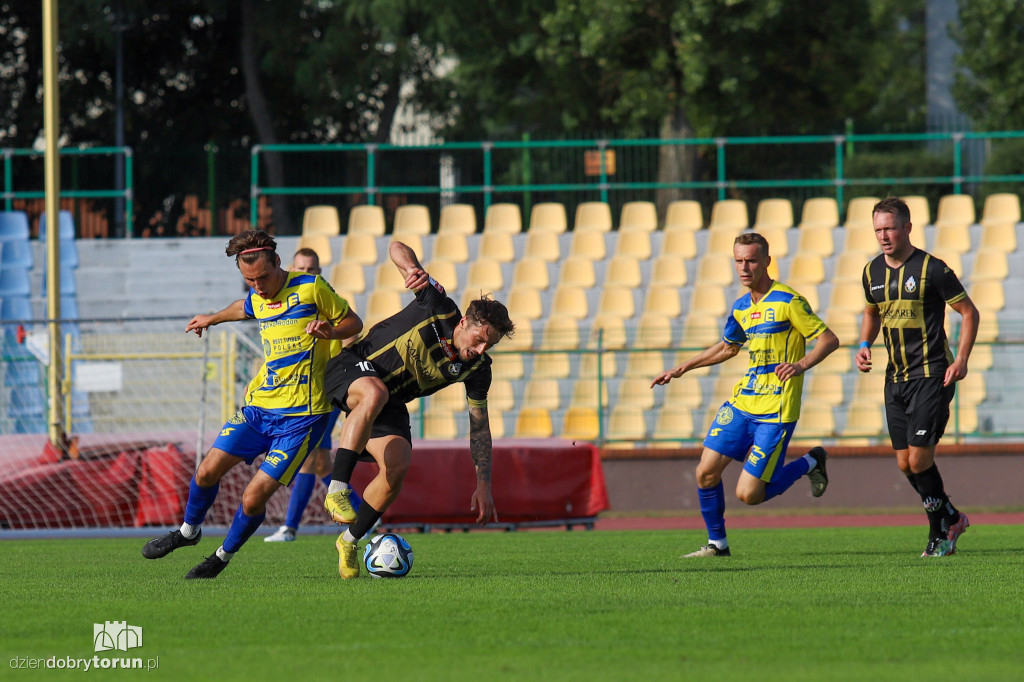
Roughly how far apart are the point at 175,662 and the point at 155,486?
788 cm

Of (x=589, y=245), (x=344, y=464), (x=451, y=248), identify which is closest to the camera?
(x=344, y=464)

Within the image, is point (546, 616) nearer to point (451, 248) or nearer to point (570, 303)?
point (570, 303)

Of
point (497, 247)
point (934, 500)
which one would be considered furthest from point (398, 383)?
point (497, 247)

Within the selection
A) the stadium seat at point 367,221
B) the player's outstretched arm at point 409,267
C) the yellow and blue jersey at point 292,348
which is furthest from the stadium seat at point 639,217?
the yellow and blue jersey at point 292,348

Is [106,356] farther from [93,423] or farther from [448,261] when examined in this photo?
[448,261]

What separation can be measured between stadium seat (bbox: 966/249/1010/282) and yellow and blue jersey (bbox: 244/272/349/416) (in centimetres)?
1279

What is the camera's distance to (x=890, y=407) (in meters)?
8.57

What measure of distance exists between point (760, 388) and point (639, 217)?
11.6m

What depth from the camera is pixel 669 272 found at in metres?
18.5

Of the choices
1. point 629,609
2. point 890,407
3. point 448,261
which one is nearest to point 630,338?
point 448,261

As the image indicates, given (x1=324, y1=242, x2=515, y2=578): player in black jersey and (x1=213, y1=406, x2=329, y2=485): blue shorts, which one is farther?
(x1=324, y1=242, x2=515, y2=578): player in black jersey

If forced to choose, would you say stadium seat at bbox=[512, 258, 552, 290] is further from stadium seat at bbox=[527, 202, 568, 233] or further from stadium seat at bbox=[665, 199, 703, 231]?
stadium seat at bbox=[665, 199, 703, 231]

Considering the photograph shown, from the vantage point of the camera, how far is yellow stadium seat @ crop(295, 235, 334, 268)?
1919 centimetres

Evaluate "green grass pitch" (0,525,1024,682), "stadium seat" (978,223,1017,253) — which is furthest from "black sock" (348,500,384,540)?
"stadium seat" (978,223,1017,253)
